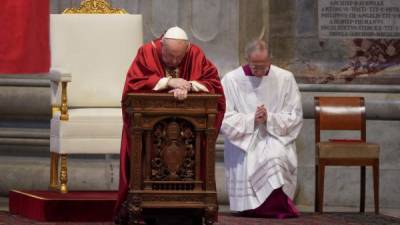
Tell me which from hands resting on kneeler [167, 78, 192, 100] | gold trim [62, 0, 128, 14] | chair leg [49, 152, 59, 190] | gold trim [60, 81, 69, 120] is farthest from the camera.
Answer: gold trim [62, 0, 128, 14]

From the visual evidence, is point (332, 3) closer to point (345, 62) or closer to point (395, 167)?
point (345, 62)

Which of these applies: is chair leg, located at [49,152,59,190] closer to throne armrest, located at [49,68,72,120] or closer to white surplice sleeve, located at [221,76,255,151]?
throne armrest, located at [49,68,72,120]

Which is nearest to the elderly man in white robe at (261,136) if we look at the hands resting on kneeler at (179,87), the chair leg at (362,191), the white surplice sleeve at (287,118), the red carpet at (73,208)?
the white surplice sleeve at (287,118)

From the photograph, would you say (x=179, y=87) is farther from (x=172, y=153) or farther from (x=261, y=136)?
(x=261, y=136)

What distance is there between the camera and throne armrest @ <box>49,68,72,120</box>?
27.7 feet

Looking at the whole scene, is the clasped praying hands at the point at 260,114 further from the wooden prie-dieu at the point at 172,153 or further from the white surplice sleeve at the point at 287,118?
the wooden prie-dieu at the point at 172,153

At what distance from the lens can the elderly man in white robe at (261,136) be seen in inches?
349

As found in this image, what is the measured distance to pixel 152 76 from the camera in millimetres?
7301

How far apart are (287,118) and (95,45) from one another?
1652mm

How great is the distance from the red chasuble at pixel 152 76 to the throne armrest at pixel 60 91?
113 cm

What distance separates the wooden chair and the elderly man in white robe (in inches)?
8.6

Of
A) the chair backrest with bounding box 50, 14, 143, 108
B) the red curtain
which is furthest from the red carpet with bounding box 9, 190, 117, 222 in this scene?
the red curtain

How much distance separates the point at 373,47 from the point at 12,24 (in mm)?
6069

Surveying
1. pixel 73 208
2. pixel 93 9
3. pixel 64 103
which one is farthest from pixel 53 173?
pixel 93 9
